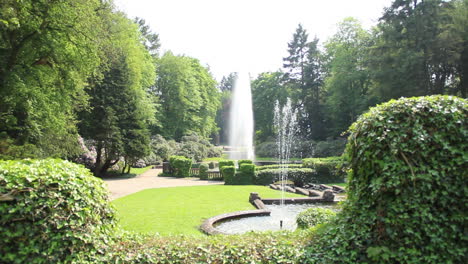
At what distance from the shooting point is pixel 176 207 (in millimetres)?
10797

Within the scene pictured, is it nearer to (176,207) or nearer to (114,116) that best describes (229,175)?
(176,207)

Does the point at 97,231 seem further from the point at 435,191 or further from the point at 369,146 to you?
the point at 435,191

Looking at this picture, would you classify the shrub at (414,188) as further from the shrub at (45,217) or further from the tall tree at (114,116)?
the tall tree at (114,116)

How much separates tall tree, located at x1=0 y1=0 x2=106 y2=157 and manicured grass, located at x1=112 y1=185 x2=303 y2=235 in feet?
15.2

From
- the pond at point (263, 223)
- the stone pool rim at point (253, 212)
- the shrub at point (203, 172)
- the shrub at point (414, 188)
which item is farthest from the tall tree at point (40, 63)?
the shrub at point (414, 188)

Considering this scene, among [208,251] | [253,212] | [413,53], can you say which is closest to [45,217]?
[208,251]

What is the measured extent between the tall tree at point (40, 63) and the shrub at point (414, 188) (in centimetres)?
1174

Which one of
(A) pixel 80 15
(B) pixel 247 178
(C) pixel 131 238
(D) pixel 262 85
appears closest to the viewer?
(C) pixel 131 238

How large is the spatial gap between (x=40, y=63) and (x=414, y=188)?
13.8 meters

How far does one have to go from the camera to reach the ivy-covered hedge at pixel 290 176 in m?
18.5

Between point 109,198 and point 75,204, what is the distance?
74 cm

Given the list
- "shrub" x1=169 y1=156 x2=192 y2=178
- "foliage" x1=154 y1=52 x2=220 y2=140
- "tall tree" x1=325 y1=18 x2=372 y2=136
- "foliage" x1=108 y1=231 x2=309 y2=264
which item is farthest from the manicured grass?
"tall tree" x1=325 y1=18 x2=372 y2=136

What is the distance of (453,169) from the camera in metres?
3.44

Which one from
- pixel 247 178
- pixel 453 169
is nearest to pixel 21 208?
pixel 453 169
